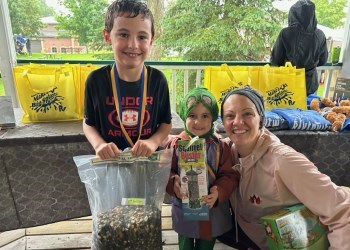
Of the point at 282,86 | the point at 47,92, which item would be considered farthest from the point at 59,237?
the point at 282,86

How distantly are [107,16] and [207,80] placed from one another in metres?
1.19

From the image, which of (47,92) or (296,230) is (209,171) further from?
(47,92)

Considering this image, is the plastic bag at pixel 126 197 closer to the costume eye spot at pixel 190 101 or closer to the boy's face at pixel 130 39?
the costume eye spot at pixel 190 101

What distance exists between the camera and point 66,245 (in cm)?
165

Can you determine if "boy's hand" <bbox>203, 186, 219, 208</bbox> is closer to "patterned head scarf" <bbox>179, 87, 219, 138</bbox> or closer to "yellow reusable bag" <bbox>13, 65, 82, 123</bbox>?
"patterned head scarf" <bbox>179, 87, 219, 138</bbox>

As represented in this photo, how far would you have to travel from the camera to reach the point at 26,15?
105 inches

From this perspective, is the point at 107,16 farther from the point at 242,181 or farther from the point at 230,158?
the point at 242,181

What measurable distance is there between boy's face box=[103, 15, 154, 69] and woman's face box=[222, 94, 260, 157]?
42 cm

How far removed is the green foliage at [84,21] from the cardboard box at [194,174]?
87.2 inches

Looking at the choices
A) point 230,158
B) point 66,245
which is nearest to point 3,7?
point 66,245

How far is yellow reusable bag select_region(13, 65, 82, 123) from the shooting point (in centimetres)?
174

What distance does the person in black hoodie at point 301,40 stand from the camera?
2207 mm

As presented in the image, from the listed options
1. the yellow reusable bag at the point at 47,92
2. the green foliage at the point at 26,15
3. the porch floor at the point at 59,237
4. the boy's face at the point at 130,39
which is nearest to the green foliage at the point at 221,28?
the green foliage at the point at 26,15

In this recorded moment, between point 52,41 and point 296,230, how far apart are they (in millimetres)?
2836
